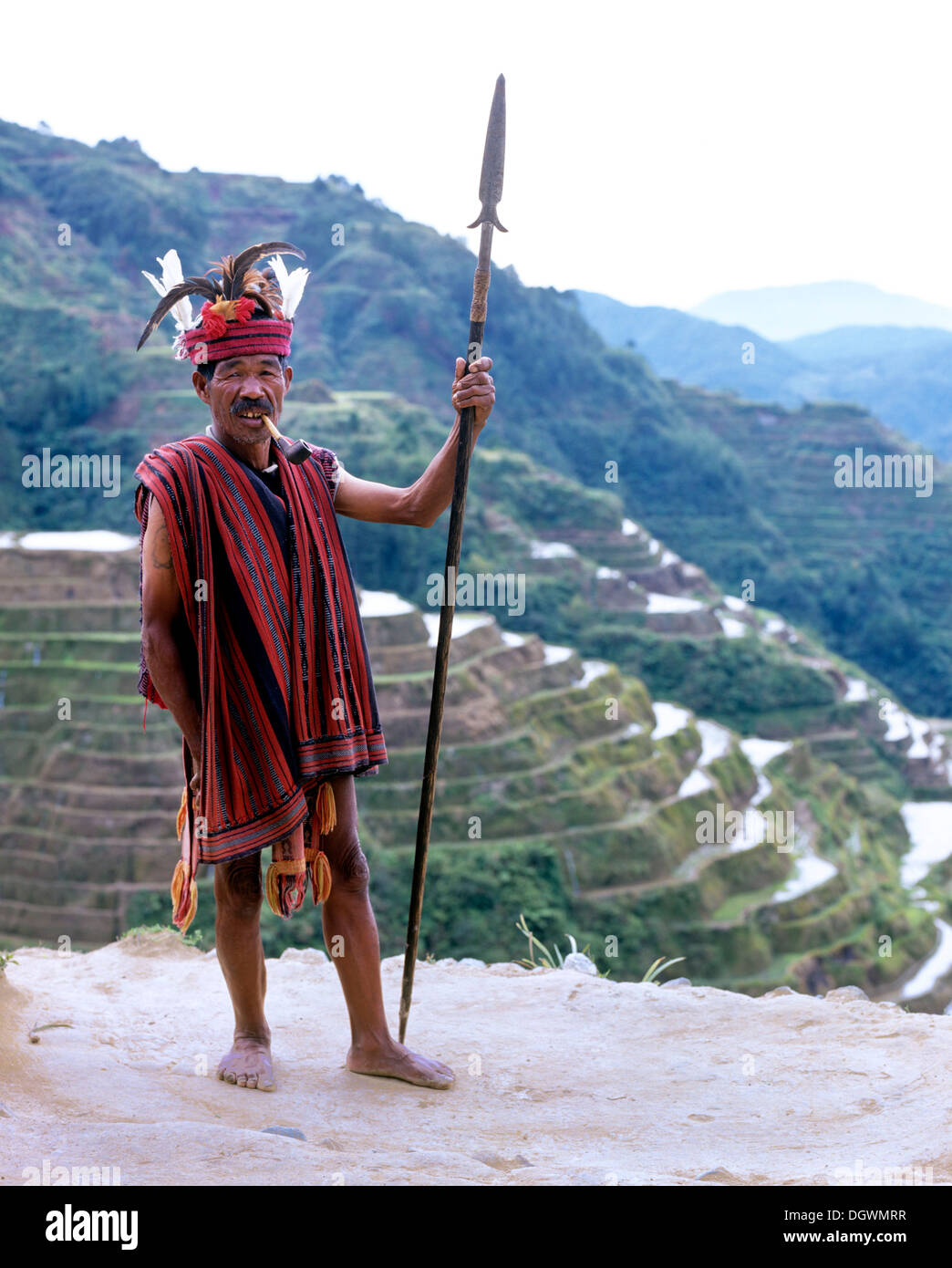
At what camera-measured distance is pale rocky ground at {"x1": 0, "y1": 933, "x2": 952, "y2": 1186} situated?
216 centimetres

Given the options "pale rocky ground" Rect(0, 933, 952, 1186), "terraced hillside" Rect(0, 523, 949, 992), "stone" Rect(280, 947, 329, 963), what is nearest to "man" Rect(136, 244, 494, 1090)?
"pale rocky ground" Rect(0, 933, 952, 1186)

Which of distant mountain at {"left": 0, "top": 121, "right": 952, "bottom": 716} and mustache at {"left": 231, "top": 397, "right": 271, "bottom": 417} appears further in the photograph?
distant mountain at {"left": 0, "top": 121, "right": 952, "bottom": 716}

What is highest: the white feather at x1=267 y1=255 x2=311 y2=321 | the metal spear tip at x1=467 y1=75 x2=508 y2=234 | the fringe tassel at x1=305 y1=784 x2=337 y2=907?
the metal spear tip at x1=467 y1=75 x2=508 y2=234

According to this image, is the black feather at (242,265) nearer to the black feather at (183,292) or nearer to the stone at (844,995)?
the black feather at (183,292)

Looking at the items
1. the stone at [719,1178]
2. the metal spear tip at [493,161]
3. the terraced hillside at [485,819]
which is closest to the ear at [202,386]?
the metal spear tip at [493,161]

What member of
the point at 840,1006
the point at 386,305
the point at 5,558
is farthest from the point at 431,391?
the point at 840,1006

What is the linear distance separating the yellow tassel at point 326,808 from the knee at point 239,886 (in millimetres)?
169

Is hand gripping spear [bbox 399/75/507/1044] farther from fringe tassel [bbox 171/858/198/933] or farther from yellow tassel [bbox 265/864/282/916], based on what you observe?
fringe tassel [bbox 171/858/198/933]

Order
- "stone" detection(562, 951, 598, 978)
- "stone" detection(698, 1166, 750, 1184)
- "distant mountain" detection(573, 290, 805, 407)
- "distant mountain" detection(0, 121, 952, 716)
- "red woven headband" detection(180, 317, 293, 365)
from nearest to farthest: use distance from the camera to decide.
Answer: "stone" detection(698, 1166, 750, 1184)
"red woven headband" detection(180, 317, 293, 365)
"stone" detection(562, 951, 598, 978)
"distant mountain" detection(0, 121, 952, 716)
"distant mountain" detection(573, 290, 805, 407)

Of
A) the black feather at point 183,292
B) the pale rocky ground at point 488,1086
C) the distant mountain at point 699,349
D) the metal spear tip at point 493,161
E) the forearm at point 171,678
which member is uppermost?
the distant mountain at point 699,349

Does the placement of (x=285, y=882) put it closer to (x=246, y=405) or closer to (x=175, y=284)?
(x=246, y=405)

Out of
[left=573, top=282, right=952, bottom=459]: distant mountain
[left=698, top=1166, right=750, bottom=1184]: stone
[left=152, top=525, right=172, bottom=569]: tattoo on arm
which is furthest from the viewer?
[left=573, top=282, right=952, bottom=459]: distant mountain

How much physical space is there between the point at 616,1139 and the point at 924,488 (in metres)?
47.3

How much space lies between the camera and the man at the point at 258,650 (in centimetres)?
273
